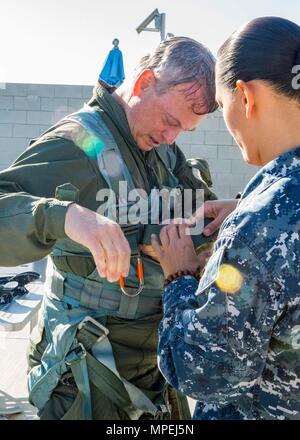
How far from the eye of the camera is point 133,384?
1.74 m

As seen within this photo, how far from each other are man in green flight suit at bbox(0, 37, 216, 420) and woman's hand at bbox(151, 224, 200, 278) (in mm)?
116

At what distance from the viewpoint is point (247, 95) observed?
116 cm

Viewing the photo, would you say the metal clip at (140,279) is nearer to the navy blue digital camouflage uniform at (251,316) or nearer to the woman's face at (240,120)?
the navy blue digital camouflage uniform at (251,316)

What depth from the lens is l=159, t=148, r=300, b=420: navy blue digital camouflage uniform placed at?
3.45 ft

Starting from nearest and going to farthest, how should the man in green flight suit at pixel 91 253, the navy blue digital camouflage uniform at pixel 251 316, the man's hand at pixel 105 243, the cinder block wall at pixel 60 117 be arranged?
the navy blue digital camouflage uniform at pixel 251 316
the man's hand at pixel 105 243
the man in green flight suit at pixel 91 253
the cinder block wall at pixel 60 117

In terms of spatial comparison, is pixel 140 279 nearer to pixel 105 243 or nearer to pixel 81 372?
pixel 81 372

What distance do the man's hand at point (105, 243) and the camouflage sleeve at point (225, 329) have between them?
0.18 meters

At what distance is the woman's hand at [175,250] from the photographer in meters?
1.35

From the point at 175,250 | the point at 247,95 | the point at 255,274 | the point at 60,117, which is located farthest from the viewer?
the point at 60,117

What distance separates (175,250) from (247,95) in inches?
17.8

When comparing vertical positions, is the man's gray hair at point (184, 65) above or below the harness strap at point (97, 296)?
above

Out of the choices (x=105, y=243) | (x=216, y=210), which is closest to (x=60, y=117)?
(x=216, y=210)

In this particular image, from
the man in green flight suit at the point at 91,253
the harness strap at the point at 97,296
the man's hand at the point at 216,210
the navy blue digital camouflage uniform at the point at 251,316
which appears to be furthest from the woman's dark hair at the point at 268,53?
the harness strap at the point at 97,296
